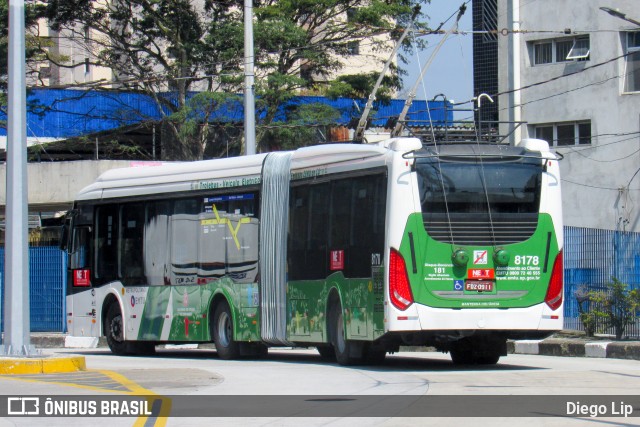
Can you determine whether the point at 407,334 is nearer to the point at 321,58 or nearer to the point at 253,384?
the point at 253,384

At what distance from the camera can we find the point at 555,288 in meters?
15.9

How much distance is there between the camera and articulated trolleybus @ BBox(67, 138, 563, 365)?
15.4 m

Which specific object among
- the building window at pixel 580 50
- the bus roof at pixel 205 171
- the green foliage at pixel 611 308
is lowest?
the green foliage at pixel 611 308

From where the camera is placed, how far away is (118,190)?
2155 centimetres

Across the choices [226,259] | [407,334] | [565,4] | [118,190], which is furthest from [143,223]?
[565,4]

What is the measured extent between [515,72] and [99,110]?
14840 mm

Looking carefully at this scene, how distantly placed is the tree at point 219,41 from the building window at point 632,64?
23.0 feet

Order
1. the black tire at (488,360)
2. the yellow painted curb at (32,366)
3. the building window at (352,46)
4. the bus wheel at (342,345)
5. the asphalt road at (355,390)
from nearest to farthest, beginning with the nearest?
the asphalt road at (355,390), the yellow painted curb at (32,366), the bus wheel at (342,345), the black tire at (488,360), the building window at (352,46)

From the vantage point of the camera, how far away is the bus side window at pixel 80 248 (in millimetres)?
22203

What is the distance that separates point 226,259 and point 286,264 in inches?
61.1

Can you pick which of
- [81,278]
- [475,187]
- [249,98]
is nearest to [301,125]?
[249,98]

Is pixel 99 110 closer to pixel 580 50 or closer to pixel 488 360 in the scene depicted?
pixel 580 50

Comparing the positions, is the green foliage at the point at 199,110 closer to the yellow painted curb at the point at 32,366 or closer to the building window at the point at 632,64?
the building window at the point at 632,64

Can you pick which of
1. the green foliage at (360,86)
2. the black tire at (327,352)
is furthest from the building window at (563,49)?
the black tire at (327,352)
